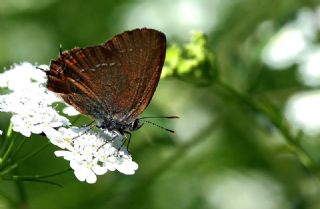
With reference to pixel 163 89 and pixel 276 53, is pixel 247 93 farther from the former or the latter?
pixel 163 89

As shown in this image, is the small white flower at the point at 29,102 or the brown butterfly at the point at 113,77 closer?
the small white flower at the point at 29,102

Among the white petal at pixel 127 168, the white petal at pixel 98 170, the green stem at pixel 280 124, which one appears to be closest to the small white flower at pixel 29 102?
the white petal at pixel 98 170

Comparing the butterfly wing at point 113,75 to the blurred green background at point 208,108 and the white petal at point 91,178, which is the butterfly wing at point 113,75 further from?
the white petal at point 91,178

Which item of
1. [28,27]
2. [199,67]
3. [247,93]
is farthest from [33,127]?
[28,27]

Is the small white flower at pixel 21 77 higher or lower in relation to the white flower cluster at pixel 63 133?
higher

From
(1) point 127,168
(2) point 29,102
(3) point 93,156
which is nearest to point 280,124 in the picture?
(1) point 127,168

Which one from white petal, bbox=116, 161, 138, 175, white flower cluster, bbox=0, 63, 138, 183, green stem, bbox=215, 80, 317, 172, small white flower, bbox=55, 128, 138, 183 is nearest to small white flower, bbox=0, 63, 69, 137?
white flower cluster, bbox=0, 63, 138, 183
